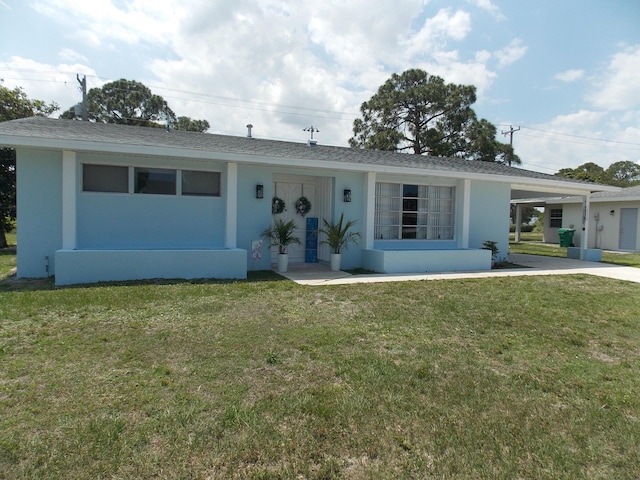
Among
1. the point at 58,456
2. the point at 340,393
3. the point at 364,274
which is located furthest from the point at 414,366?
the point at 364,274

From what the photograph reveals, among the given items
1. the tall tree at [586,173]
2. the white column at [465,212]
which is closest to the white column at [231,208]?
the white column at [465,212]

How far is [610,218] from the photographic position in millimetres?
18000

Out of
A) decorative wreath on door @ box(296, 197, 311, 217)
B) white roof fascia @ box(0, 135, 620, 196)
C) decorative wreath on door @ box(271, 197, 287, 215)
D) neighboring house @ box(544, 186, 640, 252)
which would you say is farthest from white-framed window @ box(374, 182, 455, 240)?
neighboring house @ box(544, 186, 640, 252)

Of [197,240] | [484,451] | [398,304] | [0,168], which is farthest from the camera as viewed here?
[0,168]

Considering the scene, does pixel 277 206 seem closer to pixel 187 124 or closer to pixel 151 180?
pixel 151 180

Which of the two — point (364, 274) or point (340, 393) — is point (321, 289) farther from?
point (340, 393)

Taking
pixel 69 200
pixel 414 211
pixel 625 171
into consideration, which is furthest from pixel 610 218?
pixel 625 171

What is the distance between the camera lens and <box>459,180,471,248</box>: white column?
11.0 meters

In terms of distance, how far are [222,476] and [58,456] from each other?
39.0 inches

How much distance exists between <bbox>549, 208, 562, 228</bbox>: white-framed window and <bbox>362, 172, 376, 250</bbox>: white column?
1697cm

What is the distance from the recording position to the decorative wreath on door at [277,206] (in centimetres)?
991

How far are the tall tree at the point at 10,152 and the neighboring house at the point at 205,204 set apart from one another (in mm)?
6444

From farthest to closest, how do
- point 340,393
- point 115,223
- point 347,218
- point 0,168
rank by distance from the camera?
point 0,168 < point 347,218 < point 115,223 < point 340,393

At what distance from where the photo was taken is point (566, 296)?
22.2 ft
